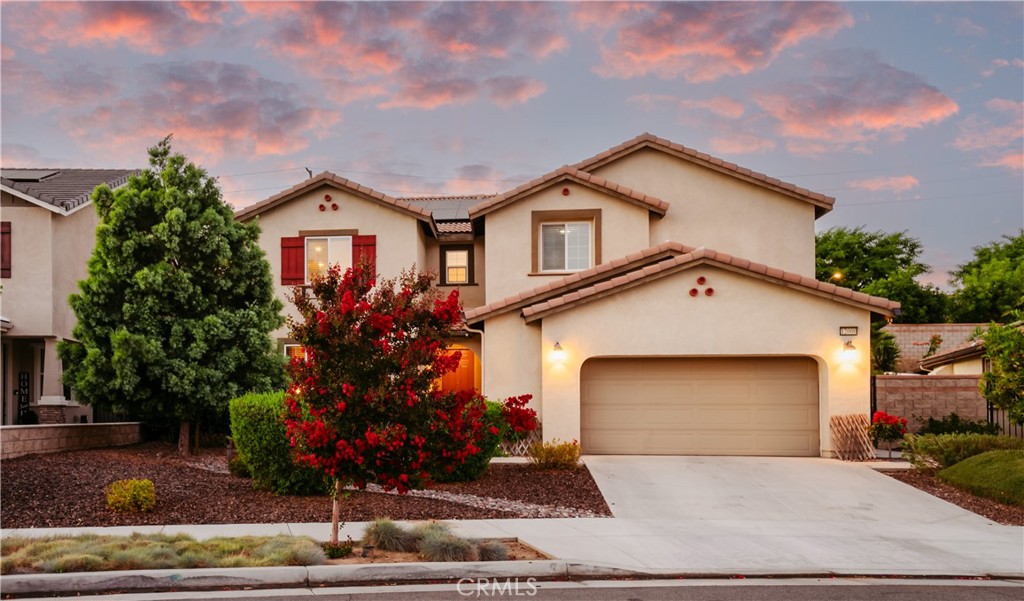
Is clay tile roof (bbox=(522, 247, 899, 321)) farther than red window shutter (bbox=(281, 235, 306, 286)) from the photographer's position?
No

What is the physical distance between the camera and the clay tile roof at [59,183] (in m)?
21.2

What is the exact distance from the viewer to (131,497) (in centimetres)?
1147

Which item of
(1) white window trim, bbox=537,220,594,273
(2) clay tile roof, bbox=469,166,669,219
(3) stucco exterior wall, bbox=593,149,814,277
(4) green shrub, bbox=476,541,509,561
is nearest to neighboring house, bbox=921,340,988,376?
(3) stucco exterior wall, bbox=593,149,814,277

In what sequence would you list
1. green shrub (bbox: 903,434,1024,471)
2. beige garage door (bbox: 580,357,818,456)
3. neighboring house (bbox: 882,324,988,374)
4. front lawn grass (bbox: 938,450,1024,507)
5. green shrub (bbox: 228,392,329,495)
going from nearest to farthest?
green shrub (bbox: 228,392,329,495), front lawn grass (bbox: 938,450,1024,507), green shrub (bbox: 903,434,1024,471), beige garage door (bbox: 580,357,818,456), neighboring house (bbox: 882,324,988,374)

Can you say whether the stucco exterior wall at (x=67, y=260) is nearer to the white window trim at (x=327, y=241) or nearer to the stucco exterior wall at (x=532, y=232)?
the white window trim at (x=327, y=241)

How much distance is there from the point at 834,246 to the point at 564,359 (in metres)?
37.8

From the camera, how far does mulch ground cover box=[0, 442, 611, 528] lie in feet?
37.1

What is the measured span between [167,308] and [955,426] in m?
18.2

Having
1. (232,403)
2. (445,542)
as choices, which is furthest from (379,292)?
(232,403)

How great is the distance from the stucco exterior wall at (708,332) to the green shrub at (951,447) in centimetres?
168

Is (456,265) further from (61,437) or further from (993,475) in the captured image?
(993,475)

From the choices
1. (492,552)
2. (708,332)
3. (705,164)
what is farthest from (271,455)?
(705,164)

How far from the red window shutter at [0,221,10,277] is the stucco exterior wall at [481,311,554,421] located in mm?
12344

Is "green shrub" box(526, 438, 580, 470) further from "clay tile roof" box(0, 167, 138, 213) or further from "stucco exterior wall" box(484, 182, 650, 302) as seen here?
"clay tile roof" box(0, 167, 138, 213)
